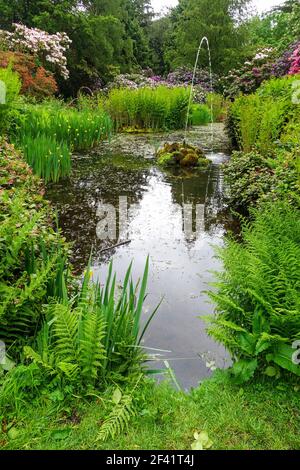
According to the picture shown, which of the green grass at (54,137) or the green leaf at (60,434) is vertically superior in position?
Result: the green grass at (54,137)

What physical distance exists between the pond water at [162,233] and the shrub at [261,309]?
0.78 ft

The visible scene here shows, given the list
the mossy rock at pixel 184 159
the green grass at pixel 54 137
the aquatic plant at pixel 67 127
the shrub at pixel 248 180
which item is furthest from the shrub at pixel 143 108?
the shrub at pixel 248 180

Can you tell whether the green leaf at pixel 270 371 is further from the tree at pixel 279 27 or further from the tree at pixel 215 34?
the tree at pixel 215 34

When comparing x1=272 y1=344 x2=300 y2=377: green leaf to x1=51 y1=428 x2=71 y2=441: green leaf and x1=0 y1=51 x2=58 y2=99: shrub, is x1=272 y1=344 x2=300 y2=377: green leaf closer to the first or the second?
x1=51 y1=428 x2=71 y2=441: green leaf

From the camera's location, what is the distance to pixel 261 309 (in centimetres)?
243

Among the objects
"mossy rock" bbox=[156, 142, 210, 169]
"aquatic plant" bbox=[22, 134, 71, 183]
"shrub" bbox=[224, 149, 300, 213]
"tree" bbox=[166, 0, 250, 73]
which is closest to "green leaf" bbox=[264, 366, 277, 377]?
"shrub" bbox=[224, 149, 300, 213]

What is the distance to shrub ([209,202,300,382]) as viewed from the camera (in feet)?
7.41

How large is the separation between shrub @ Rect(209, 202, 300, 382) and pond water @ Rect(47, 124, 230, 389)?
239mm

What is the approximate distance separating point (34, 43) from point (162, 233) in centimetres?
1170

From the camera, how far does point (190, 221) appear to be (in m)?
5.02

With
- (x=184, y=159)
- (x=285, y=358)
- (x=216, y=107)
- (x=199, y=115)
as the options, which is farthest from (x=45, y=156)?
(x=216, y=107)

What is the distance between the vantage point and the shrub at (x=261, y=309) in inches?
89.0

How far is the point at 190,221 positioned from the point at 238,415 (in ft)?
10.3

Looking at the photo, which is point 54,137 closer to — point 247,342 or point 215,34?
point 247,342
